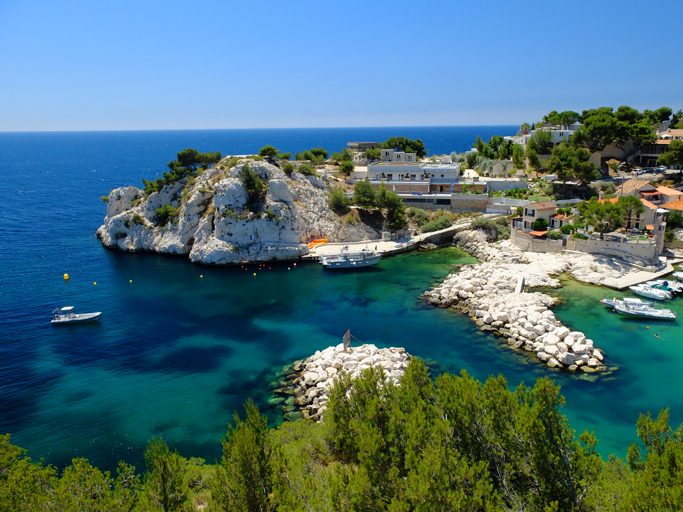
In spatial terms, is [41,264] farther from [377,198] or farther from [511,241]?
[511,241]

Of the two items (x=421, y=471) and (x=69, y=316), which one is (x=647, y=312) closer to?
(x=421, y=471)

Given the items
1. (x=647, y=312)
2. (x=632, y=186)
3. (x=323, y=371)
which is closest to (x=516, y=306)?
(x=647, y=312)

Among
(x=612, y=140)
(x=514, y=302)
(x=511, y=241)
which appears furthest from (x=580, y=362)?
(x=612, y=140)

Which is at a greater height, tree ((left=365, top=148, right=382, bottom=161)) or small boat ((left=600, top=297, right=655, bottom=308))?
tree ((left=365, top=148, right=382, bottom=161))

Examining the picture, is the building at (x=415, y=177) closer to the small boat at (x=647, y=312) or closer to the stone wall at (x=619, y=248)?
the stone wall at (x=619, y=248)

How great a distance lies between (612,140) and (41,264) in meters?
82.8

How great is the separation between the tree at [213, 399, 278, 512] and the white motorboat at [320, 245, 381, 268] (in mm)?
35919

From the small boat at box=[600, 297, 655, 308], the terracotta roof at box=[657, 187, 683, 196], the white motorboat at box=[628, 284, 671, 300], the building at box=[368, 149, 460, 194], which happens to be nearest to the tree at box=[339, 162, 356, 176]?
the building at box=[368, 149, 460, 194]

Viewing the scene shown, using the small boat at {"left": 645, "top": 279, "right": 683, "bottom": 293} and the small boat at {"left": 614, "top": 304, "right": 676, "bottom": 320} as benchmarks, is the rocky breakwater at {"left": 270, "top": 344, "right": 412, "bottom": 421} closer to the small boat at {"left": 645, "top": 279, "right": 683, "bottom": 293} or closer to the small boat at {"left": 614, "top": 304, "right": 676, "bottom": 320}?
the small boat at {"left": 614, "top": 304, "right": 676, "bottom": 320}

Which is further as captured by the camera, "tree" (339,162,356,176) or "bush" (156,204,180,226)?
"tree" (339,162,356,176)

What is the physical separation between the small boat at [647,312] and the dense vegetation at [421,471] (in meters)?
23.7

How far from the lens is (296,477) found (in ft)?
48.5

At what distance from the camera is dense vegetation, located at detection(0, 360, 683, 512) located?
1290 centimetres

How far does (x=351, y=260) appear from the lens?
167ft
